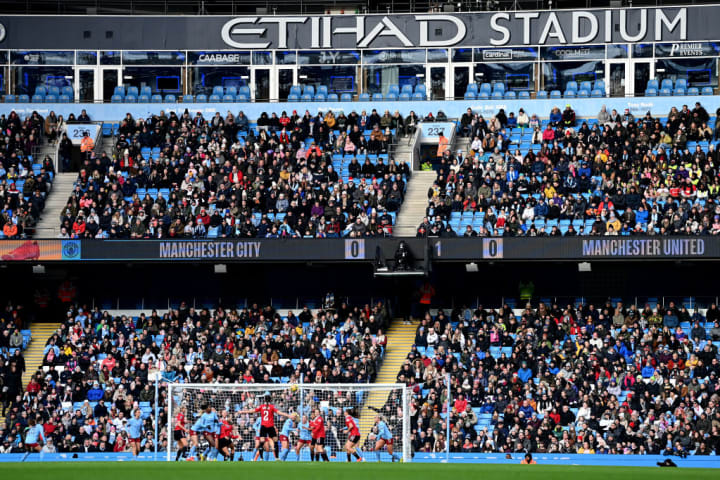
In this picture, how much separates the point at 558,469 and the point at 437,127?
2260 centimetres

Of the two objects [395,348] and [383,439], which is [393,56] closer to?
[395,348]

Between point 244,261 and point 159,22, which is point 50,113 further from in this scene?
point 244,261

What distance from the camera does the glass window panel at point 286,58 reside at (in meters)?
50.0

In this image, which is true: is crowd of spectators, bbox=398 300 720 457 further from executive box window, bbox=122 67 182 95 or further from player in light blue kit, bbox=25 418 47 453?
executive box window, bbox=122 67 182 95

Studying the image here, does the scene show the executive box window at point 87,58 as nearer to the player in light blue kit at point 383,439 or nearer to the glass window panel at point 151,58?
the glass window panel at point 151,58

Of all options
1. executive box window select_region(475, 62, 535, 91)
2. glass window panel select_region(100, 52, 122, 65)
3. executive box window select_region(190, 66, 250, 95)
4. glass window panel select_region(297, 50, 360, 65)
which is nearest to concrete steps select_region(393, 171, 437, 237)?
executive box window select_region(475, 62, 535, 91)

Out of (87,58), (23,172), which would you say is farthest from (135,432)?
(87,58)

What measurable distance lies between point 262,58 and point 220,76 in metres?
1.68

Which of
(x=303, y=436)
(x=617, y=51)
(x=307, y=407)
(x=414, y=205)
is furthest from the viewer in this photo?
(x=617, y=51)

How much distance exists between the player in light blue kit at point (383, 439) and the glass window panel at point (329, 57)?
21.5 metres

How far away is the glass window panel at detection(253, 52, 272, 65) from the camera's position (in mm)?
50000

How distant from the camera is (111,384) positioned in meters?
37.1

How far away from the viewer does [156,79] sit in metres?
49.9

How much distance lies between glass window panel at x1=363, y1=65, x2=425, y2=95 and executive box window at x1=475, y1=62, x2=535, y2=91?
2.17 metres
